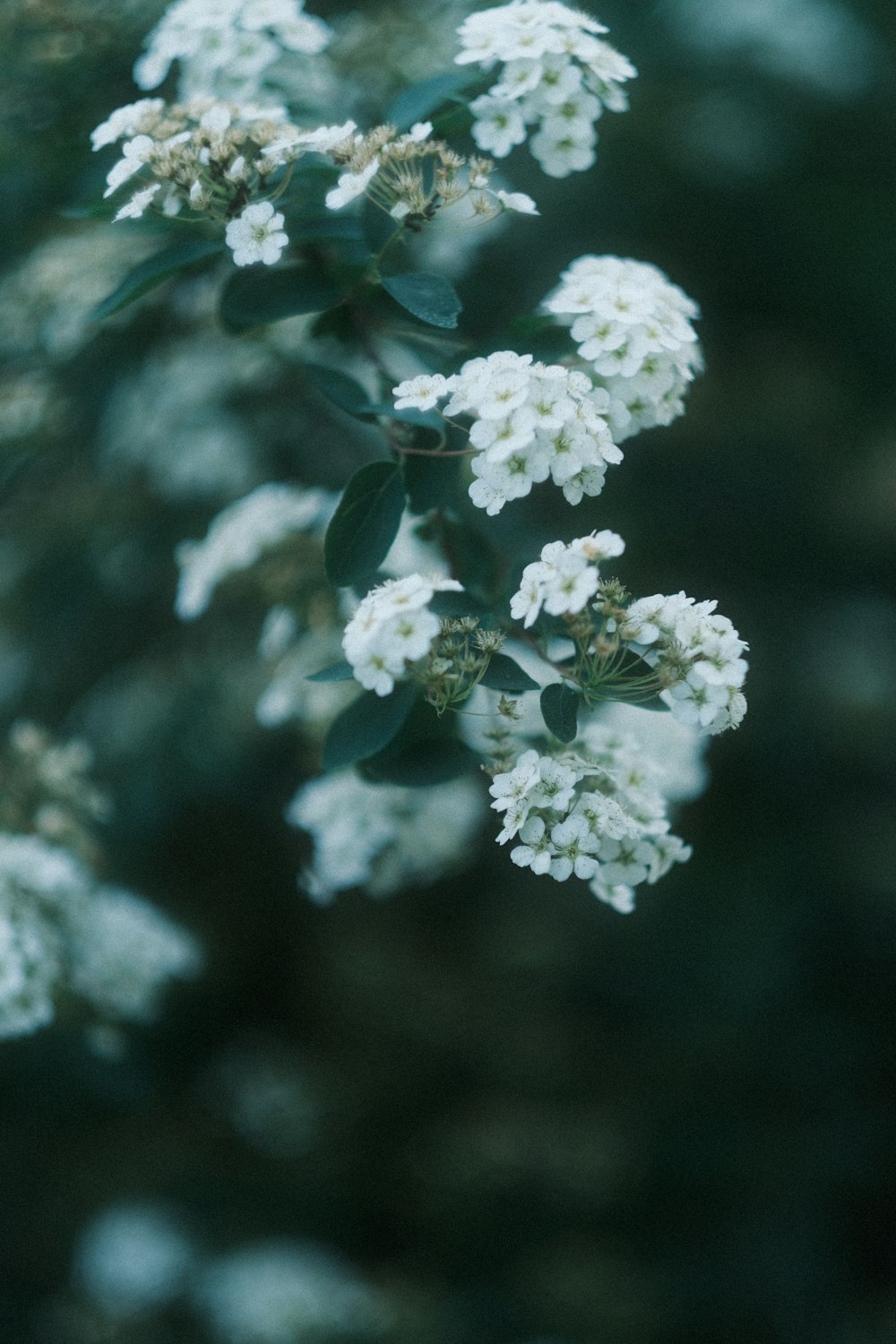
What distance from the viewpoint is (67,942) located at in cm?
192

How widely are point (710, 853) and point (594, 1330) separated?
1.38 metres

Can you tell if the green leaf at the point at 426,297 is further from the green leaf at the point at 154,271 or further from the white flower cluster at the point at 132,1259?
the white flower cluster at the point at 132,1259

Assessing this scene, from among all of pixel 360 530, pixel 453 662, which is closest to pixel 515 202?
pixel 360 530

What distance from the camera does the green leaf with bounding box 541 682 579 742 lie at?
43.5 inches

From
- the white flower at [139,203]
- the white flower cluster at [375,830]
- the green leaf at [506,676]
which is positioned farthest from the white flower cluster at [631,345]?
the white flower cluster at [375,830]

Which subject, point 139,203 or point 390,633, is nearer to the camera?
point 390,633

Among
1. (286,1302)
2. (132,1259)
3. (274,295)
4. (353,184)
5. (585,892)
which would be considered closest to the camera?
(353,184)

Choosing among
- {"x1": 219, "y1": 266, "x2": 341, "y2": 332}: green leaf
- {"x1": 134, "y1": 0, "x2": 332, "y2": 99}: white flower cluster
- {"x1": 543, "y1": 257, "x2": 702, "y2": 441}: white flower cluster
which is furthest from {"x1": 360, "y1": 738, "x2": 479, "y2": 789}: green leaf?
{"x1": 134, "y1": 0, "x2": 332, "y2": 99}: white flower cluster

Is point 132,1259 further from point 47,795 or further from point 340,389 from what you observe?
point 340,389

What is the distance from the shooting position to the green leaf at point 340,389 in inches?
55.7

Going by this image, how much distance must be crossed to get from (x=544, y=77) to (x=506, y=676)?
2.39 feet

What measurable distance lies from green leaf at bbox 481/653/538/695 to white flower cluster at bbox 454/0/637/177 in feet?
2.06

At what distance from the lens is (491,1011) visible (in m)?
3.71

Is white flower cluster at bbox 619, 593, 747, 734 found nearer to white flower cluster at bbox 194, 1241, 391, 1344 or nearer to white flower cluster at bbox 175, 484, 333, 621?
white flower cluster at bbox 175, 484, 333, 621
